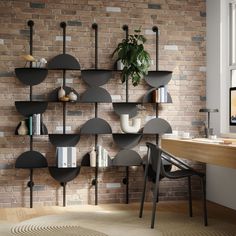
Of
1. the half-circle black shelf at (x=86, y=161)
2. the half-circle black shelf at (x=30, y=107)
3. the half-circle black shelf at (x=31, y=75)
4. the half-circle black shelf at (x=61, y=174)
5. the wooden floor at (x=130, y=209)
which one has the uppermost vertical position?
the half-circle black shelf at (x=31, y=75)

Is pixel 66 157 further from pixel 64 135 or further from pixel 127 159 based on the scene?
pixel 127 159

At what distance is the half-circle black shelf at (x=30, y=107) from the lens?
598 cm

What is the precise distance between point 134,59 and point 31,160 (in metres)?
1.70

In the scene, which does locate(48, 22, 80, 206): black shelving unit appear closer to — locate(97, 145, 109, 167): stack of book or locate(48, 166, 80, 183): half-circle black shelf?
locate(48, 166, 80, 183): half-circle black shelf

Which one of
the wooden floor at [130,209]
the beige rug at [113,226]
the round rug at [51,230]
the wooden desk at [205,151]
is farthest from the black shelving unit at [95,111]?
the round rug at [51,230]

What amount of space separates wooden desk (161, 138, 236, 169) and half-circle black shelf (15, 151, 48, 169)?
57.5 inches

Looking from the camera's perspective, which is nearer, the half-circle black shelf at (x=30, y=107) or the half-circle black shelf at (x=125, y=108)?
the half-circle black shelf at (x=30, y=107)

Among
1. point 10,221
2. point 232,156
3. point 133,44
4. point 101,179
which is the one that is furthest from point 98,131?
point 232,156

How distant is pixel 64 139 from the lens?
615 cm

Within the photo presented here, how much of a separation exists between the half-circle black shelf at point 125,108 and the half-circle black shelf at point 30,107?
0.88 metres

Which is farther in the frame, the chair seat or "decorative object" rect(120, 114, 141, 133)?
"decorative object" rect(120, 114, 141, 133)

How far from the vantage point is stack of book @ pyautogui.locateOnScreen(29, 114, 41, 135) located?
5.92 metres

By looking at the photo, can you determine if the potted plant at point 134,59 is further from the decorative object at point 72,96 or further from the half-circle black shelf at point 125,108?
the decorative object at point 72,96

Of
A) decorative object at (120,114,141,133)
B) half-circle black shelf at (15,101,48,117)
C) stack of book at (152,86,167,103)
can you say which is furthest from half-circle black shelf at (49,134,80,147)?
stack of book at (152,86,167,103)
